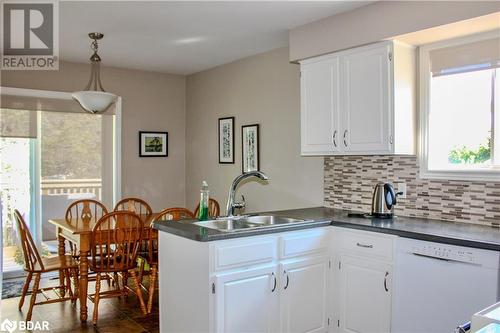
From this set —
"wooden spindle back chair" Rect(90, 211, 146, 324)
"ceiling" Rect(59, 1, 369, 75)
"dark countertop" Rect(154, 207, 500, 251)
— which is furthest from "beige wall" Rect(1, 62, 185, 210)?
"dark countertop" Rect(154, 207, 500, 251)

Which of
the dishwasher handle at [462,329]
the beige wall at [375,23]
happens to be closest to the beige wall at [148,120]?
the beige wall at [375,23]

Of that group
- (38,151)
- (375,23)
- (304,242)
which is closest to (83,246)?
(304,242)

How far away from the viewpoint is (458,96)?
3.09 meters

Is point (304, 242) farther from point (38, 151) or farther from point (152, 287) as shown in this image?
point (38, 151)

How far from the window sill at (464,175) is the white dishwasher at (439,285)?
2.28 ft

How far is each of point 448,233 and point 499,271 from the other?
1.21 ft

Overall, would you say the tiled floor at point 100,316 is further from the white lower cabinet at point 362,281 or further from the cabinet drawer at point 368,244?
the cabinet drawer at point 368,244

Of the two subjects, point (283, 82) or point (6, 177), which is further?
point (6, 177)

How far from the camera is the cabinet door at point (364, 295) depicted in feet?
9.05

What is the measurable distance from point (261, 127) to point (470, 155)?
82.7 inches

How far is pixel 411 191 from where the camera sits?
10.8 ft

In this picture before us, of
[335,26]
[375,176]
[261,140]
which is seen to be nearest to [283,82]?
[261,140]

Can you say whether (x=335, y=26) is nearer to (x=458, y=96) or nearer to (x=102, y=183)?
(x=458, y=96)

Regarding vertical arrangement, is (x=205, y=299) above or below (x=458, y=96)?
below
